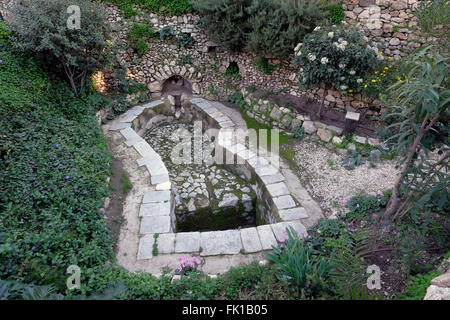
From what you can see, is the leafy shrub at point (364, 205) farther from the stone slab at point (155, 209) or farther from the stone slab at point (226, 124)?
the stone slab at point (226, 124)

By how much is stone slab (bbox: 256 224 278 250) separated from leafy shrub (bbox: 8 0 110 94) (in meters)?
5.31

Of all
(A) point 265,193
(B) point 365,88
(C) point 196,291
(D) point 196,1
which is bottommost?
(A) point 265,193

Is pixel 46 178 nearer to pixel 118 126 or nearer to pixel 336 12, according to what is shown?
pixel 118 126

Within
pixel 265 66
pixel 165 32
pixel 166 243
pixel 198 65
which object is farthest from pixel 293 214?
pixel 165 32

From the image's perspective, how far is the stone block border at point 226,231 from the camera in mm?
4137

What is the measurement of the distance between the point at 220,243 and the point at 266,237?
0.71 metres

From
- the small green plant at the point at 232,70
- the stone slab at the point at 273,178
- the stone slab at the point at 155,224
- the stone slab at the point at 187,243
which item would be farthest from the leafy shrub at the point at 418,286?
the small green plant at the point at 232,70

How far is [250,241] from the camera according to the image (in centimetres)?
420

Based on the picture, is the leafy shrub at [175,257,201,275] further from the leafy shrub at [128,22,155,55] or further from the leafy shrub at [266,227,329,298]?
the leafy shrub at [128,22,155,55]

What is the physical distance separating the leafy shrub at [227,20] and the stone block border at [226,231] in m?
2.21

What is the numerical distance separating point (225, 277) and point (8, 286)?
7.07ft

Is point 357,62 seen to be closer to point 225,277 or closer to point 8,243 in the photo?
point 225,277

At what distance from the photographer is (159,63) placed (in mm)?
8719
